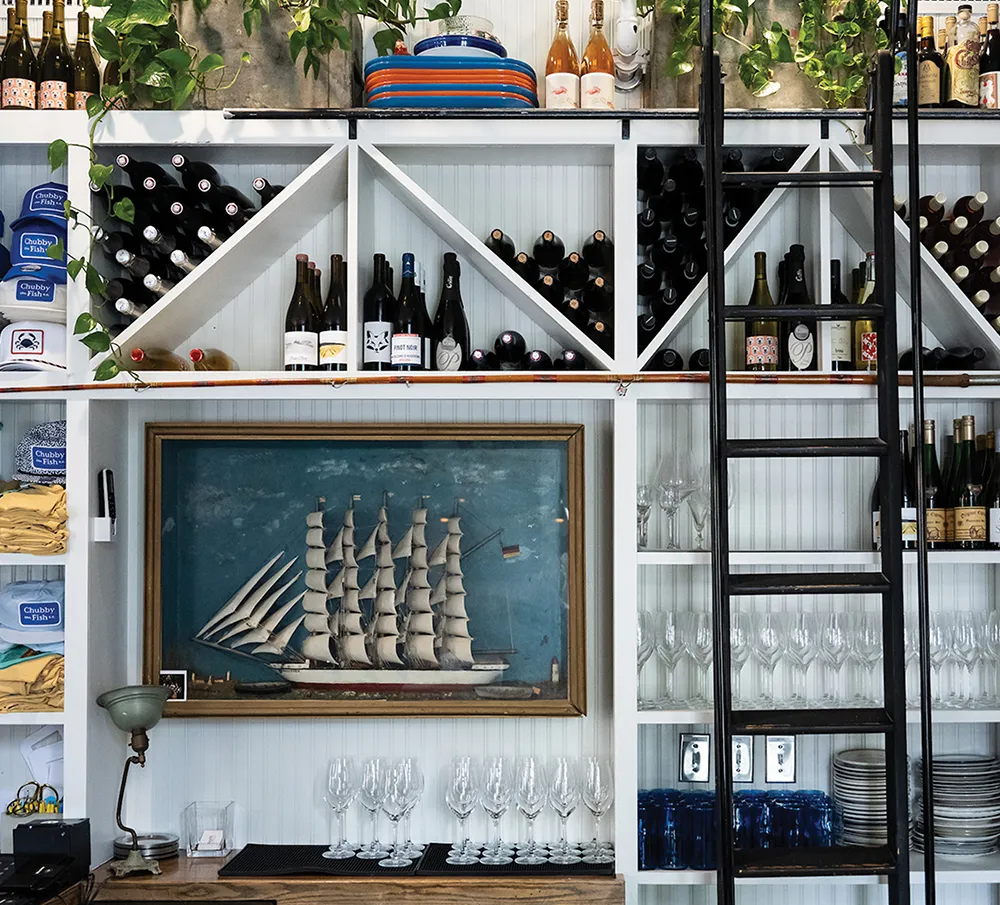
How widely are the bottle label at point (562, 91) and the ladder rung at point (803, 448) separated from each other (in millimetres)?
908

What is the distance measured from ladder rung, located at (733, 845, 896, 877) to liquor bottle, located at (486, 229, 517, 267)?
148 centimetres

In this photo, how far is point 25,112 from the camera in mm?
2588

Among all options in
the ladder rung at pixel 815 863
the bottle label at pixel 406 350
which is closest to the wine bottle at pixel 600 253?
the bottle label at pixel 406 350

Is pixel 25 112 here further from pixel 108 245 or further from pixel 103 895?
pixel 103 895

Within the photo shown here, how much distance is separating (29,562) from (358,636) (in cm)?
80

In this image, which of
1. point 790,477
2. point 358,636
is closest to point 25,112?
point 358,636

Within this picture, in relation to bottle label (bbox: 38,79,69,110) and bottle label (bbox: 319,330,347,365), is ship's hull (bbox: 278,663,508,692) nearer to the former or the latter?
bottle label (bbox: 319,330,347,365)

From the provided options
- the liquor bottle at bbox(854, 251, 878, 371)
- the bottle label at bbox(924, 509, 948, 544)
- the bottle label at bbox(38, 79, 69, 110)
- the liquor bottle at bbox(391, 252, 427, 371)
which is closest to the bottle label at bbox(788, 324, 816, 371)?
the liquor bottle at bbox(854, 251, 878, 371)

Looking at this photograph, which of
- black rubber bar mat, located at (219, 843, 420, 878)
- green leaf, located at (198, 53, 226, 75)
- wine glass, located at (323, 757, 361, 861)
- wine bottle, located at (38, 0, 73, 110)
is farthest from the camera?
wine bottle, located at (38, 0, 73, 110)

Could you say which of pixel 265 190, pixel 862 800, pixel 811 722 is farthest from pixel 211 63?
pixel 862 800

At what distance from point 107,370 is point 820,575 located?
65.5 inches

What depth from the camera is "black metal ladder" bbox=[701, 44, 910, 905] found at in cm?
235

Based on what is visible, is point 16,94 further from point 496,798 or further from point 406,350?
point 496,798

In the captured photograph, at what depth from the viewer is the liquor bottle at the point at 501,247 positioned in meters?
2.73
